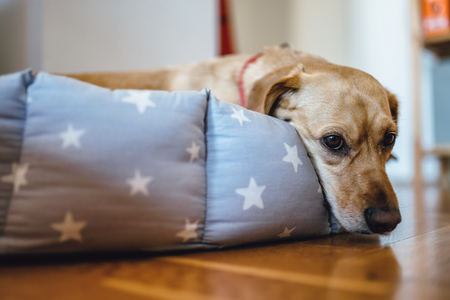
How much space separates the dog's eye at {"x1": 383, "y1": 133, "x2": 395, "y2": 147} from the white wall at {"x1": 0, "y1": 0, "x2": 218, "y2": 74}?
2166mm

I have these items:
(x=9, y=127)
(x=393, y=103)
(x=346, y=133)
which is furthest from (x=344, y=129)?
(x=9, y=127)

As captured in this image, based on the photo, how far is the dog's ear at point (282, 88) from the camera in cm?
130

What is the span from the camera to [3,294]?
60cm

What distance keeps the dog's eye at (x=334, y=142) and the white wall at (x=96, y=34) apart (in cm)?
203

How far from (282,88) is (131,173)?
2.41 ft

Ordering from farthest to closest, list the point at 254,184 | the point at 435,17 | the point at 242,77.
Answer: the point at 435,17
the point at 242,77
the point at 254,184

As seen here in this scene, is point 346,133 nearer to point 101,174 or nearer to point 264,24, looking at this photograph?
point 101,174

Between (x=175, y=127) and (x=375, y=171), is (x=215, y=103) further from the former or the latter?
(x=375, y=171)

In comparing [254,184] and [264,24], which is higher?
[264,24]

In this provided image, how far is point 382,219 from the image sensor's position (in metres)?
0.97

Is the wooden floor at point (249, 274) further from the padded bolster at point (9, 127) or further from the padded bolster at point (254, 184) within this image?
the padded bolster at point (9, 127)

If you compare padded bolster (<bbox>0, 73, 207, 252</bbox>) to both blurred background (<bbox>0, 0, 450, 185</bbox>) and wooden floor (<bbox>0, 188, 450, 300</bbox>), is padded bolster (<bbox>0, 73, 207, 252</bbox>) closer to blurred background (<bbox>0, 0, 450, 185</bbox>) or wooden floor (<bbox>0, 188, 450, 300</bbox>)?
wooden floor (<bbox>0, 188, 450, 300</bbox>)

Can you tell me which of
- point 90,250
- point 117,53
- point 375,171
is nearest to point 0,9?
point 117,53

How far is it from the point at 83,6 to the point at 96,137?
6.95 ft
